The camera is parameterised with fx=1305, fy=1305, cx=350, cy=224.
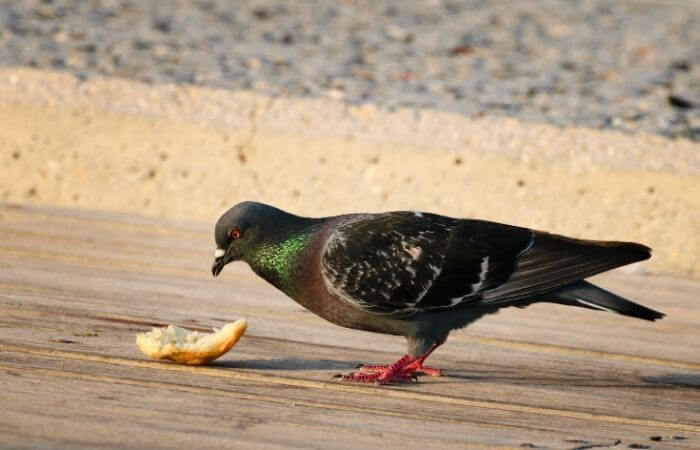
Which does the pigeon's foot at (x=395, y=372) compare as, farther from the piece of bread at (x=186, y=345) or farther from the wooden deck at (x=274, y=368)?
the piece of bread at (x=186, y=345)

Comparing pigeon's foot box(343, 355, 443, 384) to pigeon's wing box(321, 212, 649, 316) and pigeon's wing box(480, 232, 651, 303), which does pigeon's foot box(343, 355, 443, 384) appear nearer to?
pigeon's wing box(321, 212, 649, 316)

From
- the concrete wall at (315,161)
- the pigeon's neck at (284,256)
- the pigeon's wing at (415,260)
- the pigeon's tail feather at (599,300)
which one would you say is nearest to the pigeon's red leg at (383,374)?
the pigeon's wing at (415,260)

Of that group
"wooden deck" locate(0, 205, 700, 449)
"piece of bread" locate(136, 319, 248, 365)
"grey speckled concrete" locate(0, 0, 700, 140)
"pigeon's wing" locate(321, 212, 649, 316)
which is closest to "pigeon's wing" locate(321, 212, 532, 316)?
"pigeon's wing" locate(321, 212, 649, 316)

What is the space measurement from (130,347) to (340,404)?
0.73m

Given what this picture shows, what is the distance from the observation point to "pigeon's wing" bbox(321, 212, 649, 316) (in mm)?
4047

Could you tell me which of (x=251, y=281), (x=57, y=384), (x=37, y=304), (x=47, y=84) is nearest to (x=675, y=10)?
(x=47, y=84)

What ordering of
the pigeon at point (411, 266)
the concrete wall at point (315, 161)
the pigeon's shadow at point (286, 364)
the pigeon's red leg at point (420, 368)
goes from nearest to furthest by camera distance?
the pigeon's shadow at point (286, 364), the pigeon's red leg at point (420, 368), the pigeon at point (411, 266), the concrete wall at point (315, 161)

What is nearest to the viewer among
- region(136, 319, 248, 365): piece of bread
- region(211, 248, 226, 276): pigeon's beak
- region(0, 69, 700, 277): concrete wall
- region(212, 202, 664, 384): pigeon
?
region(136, 319, 248, 365): piece of bread

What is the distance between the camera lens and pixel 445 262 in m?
4.21

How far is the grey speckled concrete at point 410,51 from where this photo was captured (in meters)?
7.55

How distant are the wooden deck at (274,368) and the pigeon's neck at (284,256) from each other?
156mm

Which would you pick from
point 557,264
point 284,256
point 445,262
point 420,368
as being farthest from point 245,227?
point 557,264

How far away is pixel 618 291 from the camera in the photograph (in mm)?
5004

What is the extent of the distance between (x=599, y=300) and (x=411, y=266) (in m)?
0.60
